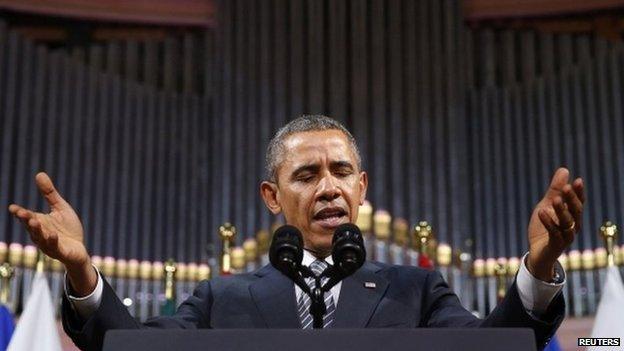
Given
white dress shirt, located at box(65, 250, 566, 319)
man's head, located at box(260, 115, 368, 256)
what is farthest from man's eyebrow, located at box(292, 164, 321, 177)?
white dress shirt, located at box(65, 250, 566, 319)

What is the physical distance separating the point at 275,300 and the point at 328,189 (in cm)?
25

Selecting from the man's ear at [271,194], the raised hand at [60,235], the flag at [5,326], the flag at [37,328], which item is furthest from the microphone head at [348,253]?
the flag at [5,326]

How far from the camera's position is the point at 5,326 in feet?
12.8

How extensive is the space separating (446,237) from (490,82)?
35.0 inches

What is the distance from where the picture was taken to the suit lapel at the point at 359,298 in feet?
7.00

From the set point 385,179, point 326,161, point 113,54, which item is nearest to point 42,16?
point 113,54

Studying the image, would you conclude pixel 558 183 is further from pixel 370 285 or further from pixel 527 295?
pixel 370 285

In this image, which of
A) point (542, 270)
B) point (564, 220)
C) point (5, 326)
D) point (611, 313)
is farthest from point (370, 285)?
point (5, 326)

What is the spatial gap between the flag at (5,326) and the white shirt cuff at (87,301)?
1943 millimetres

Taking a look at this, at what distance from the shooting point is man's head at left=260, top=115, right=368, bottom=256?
2311mm

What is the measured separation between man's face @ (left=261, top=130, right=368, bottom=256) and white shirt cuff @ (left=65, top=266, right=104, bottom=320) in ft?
1.63

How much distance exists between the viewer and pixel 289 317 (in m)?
2.18

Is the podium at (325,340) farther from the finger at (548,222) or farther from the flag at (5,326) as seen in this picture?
the flag at (5,326)

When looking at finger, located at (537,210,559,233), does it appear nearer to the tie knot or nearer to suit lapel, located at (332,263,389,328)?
suit lapel, located at (332,263,389,328)
